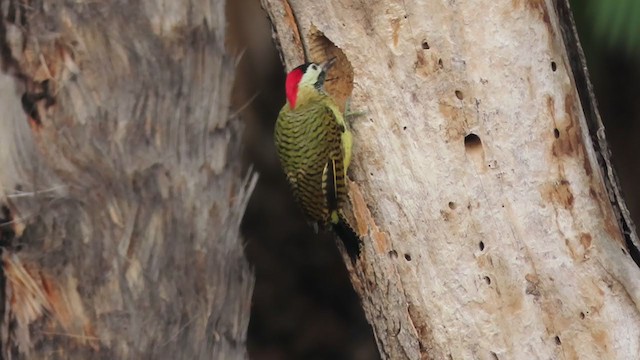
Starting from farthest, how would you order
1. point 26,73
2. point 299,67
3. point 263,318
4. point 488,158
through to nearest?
point 263,318 → point 299,67 → point 488,158 → point 26,73

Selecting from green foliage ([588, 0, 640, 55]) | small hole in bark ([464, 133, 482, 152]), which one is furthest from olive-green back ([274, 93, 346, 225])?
green foliage ([588, 0, 640, 55])

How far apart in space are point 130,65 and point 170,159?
288mm

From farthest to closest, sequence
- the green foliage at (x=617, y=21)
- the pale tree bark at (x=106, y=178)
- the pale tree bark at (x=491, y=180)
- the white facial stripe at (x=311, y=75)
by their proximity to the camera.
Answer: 1. the green foliage at (x=617, y=21)
2. the white facial stripe at (x=311, y=75)
3. the pale tree bark at (x=491, y=180)
4. the pale tree bark at (x=106, y=178)

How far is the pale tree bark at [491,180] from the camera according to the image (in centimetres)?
343

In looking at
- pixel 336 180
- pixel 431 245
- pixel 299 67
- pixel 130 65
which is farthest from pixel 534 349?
pixel 130 65

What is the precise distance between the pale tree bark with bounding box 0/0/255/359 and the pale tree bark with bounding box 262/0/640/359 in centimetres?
67

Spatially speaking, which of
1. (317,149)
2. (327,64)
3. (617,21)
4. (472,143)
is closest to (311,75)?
(327,64)

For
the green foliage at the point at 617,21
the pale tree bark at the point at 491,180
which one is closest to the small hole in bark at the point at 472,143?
the pale tree bark at the point at 491,180

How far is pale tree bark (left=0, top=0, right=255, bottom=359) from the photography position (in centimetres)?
296

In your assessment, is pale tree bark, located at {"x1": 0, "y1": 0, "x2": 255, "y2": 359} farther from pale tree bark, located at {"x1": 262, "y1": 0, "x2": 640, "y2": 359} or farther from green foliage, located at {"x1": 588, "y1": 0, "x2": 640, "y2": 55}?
green foliage, located at {"x1": 588, "y1": 0, "x2": 640, "y2": 55}

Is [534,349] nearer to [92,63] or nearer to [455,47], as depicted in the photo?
[455,47]

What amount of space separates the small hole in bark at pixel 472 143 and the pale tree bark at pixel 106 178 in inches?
33.3

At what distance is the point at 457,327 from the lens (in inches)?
139

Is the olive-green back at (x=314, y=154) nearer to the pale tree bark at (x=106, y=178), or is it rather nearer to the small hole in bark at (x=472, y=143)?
the small hole in bark at (x=472, y=143)
